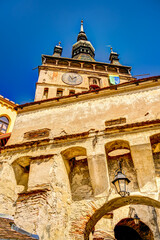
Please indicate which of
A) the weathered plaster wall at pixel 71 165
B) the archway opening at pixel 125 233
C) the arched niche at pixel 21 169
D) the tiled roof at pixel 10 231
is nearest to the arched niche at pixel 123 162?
Result: the weathered plaster wall at pixel 71 165

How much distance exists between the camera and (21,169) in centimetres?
844

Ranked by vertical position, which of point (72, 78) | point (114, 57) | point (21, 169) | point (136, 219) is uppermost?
point (114, 57)

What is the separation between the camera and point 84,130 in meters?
8.41

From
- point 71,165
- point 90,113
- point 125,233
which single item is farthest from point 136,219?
point 90,113

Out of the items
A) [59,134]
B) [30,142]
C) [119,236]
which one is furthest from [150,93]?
[119,236]

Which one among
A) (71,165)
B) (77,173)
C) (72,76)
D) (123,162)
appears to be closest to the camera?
(123,162)

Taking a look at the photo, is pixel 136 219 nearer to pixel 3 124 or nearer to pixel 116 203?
pixel 116 203

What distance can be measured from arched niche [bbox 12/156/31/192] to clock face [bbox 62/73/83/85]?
14.2 metres

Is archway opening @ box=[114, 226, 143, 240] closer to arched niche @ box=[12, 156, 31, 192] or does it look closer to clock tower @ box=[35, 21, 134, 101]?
arched niche @ box=[12, 156, 31, 192]

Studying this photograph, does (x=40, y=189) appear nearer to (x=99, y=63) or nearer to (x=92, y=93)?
(x=92, y=93)

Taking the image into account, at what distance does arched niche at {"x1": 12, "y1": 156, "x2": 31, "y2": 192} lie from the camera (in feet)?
26.8

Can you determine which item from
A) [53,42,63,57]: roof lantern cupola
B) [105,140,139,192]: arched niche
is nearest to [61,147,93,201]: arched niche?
[105,140,139,192]: arched niche

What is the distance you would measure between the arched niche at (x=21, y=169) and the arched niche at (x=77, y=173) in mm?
1610

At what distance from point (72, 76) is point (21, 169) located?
612 inches
